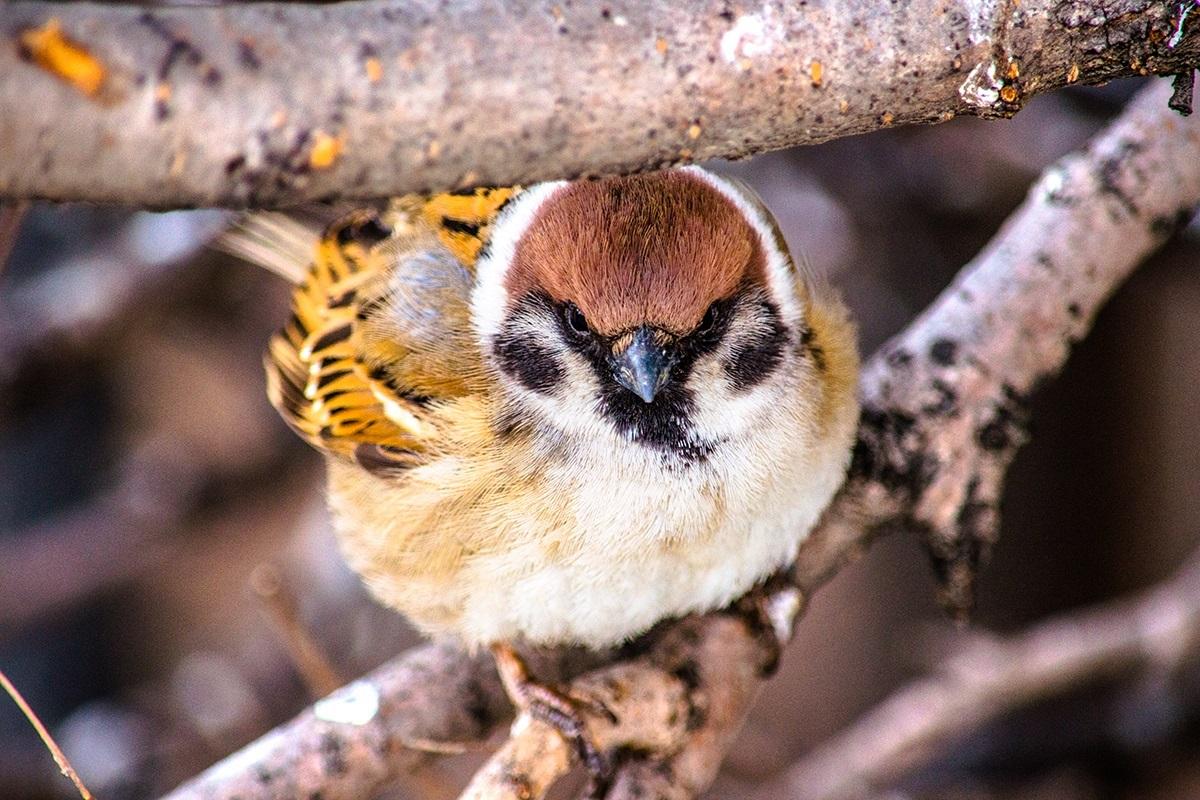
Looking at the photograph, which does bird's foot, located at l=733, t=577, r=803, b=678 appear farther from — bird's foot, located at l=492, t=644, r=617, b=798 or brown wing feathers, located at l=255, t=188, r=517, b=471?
brown wing feathers, located at l=255, t=188, r=517, b=471

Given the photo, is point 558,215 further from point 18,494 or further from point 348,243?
point 18,494

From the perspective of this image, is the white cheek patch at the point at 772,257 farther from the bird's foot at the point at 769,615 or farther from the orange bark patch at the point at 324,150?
the orange bark patch at the point at 324,150

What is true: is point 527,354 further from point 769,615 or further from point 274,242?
point 274,242

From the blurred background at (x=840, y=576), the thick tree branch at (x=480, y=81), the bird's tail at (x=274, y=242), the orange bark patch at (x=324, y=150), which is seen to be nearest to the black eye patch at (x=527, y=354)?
the thick tree branch at (x=480, y=81)

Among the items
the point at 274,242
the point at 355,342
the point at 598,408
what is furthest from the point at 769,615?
the point at 274,242

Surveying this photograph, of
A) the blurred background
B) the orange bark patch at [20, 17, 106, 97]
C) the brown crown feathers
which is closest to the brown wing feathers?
the brown crown feathers
